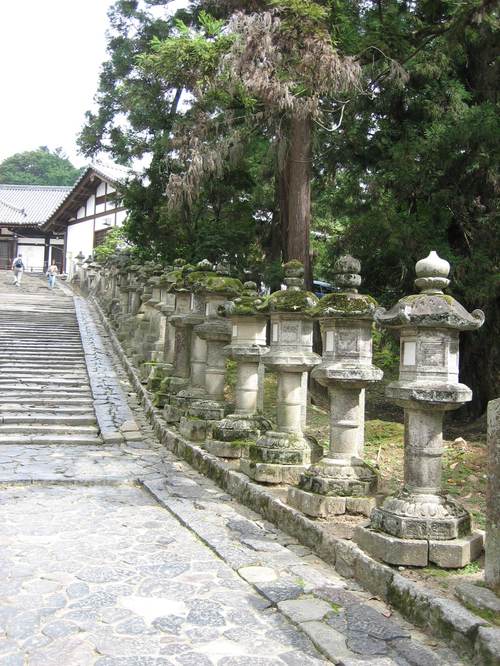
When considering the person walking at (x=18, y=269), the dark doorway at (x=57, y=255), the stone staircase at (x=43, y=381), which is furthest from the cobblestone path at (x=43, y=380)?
the dark doorway at (x=57, y=255)

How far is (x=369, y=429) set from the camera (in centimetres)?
967

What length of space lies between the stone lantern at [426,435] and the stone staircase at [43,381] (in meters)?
6.29

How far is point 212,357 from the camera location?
891cm

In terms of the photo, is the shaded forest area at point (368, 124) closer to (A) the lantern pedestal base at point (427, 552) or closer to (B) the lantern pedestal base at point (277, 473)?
(B) the lantern pedestal base at point (277, 473)

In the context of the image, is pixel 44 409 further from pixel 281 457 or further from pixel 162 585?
pixel 162 585

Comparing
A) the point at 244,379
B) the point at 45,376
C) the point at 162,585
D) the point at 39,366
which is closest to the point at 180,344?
the point at 244,379

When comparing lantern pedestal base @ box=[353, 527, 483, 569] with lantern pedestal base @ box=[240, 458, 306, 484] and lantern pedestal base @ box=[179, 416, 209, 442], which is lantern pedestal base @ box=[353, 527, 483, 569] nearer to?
lantern pedestal base @ box=[240, 458, 306, 484]

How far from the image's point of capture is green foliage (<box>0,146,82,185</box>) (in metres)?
60.7

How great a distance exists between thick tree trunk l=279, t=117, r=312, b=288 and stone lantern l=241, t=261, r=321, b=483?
5206 mm

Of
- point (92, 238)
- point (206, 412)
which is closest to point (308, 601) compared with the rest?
point (206, 412)

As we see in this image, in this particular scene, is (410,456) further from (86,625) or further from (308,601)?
(86,625)

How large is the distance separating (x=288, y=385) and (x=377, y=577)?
270 centimetres

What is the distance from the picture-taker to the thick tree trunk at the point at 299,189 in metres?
11.4

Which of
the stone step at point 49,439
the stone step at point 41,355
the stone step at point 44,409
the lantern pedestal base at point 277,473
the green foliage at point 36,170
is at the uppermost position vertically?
the green foliage at point 36,170
